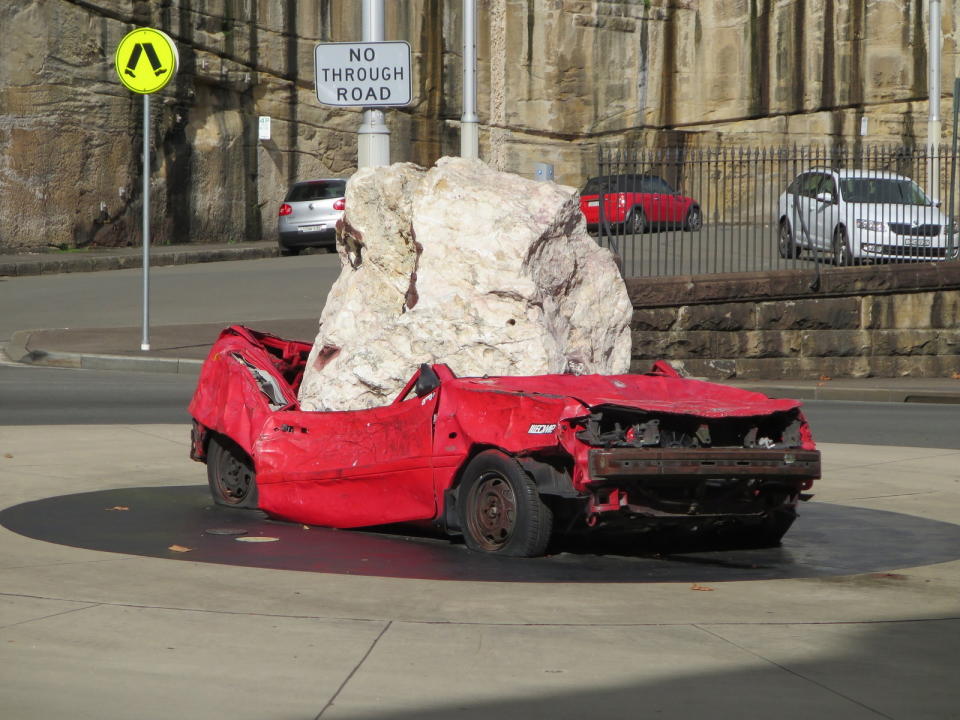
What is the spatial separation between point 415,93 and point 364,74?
25140 mm

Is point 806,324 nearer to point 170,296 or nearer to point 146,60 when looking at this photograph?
point 146,60

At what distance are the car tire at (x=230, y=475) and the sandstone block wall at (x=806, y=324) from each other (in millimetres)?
9718

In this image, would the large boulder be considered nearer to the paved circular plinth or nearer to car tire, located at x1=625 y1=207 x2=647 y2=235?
the paved circular plinth

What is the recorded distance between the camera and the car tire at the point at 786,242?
1941cm

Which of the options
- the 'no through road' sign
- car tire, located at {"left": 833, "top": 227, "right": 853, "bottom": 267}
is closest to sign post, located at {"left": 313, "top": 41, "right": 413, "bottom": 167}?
the 'no through road' sign

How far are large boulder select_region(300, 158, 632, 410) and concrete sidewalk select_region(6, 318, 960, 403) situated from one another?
8.77 meters

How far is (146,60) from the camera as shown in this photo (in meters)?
17.3

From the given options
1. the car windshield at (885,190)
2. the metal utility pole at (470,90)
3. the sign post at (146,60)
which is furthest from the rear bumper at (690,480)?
the metal utility pole at (470,90)

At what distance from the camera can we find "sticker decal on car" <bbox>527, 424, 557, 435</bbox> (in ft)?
23.2

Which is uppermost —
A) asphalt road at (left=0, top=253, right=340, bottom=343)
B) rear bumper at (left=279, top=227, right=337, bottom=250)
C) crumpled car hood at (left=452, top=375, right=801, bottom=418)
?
rear bumper at (left=279, top=227, right=337, bottom=250)

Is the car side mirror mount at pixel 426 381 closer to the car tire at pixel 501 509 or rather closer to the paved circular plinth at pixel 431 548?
the car tire at pixel 501 509

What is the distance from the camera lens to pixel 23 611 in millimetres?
5996

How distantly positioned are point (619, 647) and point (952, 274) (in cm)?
1488

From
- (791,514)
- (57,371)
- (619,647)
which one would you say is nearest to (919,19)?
(57,371)
